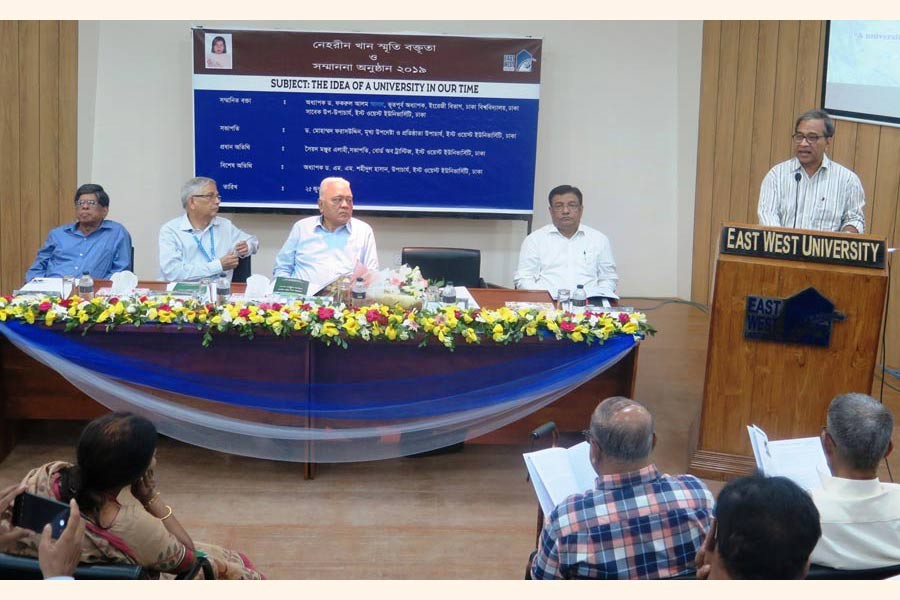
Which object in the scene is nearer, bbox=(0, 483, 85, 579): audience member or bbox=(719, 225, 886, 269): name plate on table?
bbox=(0, 483, 85, 579): audience member

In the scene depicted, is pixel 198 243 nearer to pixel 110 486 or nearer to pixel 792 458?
pixel 110 486

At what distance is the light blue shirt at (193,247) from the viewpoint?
196 inches

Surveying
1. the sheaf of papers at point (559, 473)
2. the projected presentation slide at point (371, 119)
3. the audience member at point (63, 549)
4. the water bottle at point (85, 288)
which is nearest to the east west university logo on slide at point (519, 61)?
the projected presentation slide at point (371, 119)

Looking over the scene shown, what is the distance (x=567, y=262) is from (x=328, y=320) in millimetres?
1846

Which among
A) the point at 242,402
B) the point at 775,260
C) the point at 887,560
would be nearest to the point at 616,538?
the point at 887,560

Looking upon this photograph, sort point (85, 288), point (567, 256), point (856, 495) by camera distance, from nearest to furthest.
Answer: point (856, 495)
point (85, 288)
point (567, 256)

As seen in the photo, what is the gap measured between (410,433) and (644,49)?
13.7 ft

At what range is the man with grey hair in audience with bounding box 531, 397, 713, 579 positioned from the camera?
2152 mm

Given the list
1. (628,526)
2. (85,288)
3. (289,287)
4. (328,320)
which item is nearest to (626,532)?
(628,526)

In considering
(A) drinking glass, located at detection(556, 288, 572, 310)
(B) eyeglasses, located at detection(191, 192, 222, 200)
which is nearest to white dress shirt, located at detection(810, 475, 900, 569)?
(A) drinking glass, located at detection(556, 288, 572, 310)

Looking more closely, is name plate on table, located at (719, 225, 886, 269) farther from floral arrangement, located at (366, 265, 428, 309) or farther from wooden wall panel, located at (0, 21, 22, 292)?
wooden wall panel, located at (0, 21, 22, 292)

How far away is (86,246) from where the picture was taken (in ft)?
16.9

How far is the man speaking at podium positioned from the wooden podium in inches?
40.2

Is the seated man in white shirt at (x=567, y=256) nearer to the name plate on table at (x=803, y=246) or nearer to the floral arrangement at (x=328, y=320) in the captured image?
the floral arrangement at (x=328, y=320)
